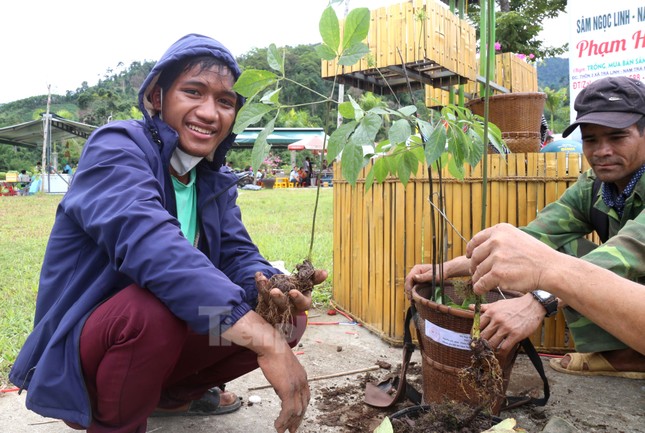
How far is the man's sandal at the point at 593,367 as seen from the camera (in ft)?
7.99

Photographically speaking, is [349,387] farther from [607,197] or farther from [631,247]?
[607,197]

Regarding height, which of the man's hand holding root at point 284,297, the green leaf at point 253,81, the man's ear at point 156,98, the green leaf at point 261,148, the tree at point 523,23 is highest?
the tree at point 523,23

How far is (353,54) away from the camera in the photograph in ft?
4.33

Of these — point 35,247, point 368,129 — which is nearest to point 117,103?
point 35,247

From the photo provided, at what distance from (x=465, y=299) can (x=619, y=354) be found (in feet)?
3.68

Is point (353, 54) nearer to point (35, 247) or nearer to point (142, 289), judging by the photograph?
point (142, 289)

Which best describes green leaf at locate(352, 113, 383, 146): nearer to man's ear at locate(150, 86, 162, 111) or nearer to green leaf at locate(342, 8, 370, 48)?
green leaf at locate(342, 8, 370, 48)

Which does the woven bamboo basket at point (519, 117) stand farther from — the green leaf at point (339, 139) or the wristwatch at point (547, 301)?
the green leaf at point (339, 139)

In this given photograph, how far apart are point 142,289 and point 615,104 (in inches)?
78.0

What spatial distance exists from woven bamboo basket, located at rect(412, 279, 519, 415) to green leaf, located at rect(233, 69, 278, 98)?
99 cm

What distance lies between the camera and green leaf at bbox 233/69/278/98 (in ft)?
4.49

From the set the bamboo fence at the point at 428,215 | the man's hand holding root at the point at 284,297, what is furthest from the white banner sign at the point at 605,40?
the man's hand holding root at the point at 284,297

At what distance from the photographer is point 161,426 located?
1950mm

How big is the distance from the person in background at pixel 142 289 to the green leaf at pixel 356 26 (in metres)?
0.60
